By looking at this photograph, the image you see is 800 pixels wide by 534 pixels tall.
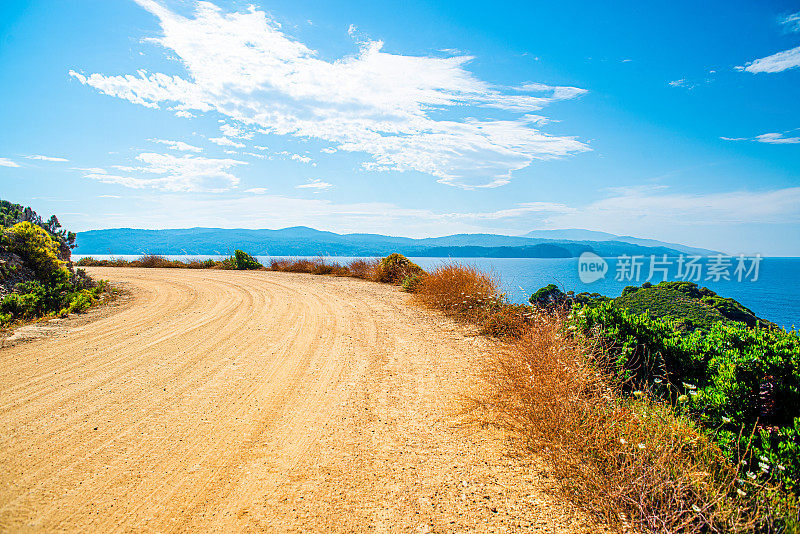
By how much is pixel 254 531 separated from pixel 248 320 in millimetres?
6467

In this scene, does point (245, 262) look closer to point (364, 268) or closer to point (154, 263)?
point (154, 263)

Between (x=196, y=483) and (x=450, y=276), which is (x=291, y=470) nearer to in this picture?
(x=196, y=483)

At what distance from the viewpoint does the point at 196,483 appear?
2877 millimetres

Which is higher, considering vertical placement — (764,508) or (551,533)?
(764,508)

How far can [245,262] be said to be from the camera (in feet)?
70.8

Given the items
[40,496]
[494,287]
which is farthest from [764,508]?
[494,287]

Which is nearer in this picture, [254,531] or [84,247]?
[254,531]

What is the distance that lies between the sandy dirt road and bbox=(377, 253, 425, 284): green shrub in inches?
298

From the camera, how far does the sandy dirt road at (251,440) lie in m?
2.57

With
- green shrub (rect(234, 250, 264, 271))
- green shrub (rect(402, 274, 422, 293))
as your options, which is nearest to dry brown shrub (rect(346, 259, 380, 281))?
green shrub (rect(402, 274, 422, 293))

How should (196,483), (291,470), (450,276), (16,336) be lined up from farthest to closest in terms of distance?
(450,276) < (16,336) < (291,470) < (196,483)

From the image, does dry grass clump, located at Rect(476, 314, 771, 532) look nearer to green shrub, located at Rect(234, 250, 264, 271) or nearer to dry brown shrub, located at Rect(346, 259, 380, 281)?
dry brown shrub, located at Rect(346, 259, 380, 281)

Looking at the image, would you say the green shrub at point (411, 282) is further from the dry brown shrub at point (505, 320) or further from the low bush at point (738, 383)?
the low bush at point (738, 383)

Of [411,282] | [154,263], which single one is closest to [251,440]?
[411,282]
